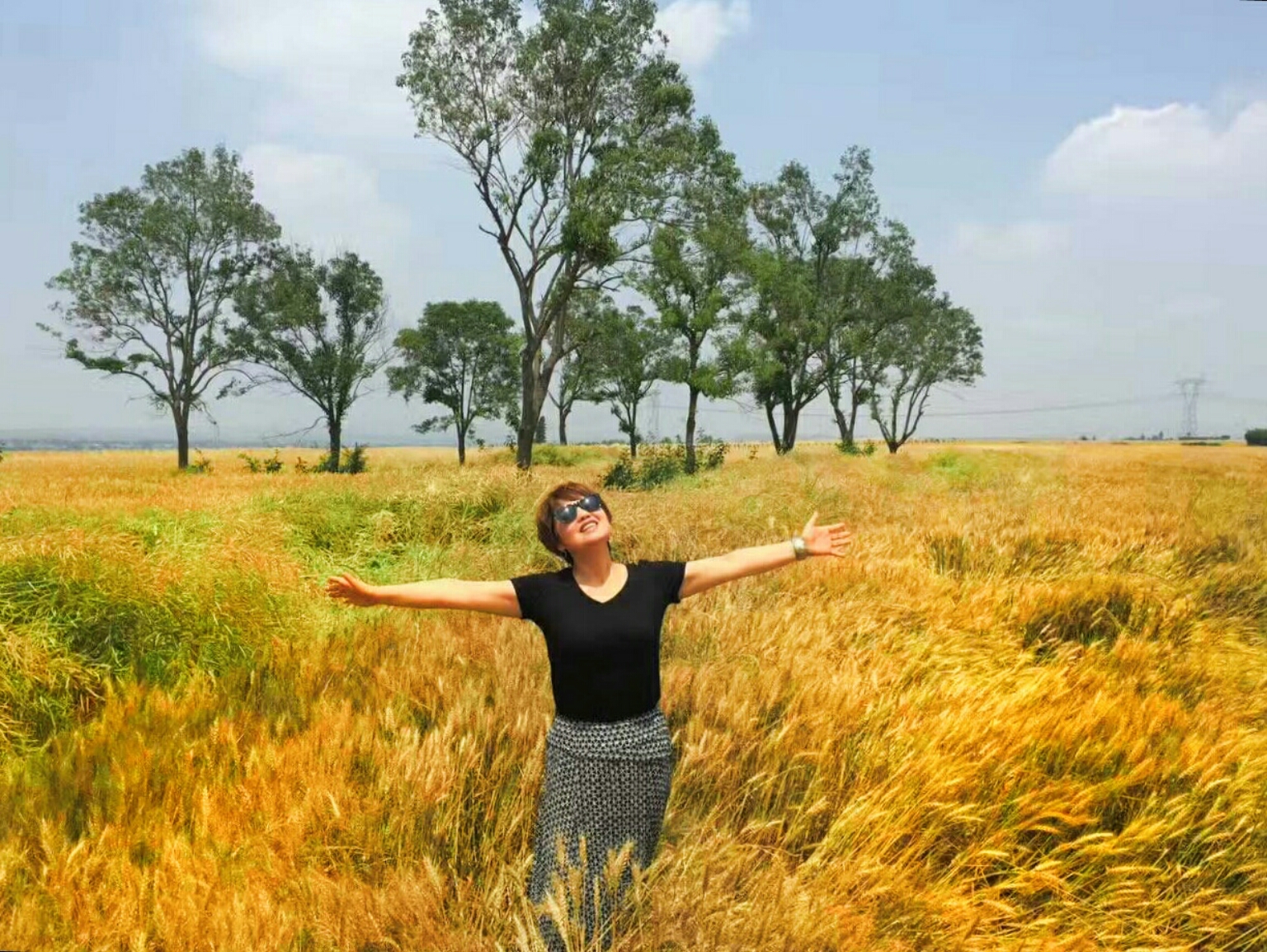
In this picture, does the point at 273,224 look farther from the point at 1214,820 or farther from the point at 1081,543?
the point at 1214,820

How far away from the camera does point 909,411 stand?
56500 millimetres

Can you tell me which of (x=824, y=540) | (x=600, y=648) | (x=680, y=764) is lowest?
(x=680, y=764)

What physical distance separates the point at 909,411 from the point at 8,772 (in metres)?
58.6

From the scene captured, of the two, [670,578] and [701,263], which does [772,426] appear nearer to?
[701,263]

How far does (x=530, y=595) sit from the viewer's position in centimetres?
254

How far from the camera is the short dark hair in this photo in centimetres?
261

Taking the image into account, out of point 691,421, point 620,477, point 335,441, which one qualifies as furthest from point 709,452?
point 335,441

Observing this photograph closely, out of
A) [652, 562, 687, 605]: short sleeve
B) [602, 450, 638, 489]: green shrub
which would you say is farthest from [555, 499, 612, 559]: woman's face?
[602, 450, 638, 489]: green shrub

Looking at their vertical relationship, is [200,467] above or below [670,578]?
below

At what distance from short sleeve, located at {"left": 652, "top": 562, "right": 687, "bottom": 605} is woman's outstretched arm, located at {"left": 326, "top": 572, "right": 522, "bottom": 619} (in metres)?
0.50

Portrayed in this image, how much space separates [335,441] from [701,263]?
21396 mm

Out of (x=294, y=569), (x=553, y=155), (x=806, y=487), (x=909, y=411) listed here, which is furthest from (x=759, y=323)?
(x=294, y=569)

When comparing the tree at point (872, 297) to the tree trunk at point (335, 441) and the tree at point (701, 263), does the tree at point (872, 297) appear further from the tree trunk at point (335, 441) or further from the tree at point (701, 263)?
the tree trunk at point (335, 441)

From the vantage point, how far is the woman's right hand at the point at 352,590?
2508 millimetres
